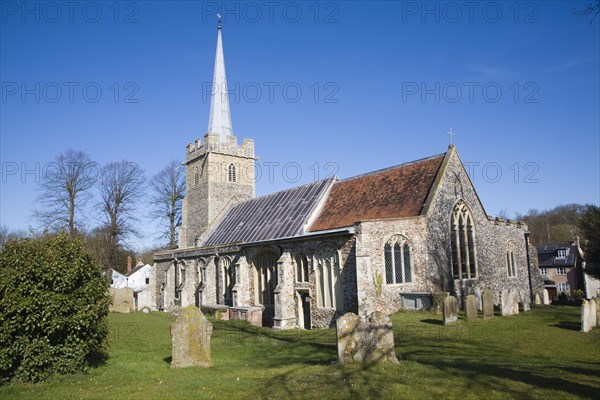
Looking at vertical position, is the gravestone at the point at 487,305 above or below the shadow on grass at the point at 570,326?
above

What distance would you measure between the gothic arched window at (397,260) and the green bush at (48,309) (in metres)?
12.1

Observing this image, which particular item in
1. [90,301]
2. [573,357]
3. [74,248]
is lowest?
[573,357]

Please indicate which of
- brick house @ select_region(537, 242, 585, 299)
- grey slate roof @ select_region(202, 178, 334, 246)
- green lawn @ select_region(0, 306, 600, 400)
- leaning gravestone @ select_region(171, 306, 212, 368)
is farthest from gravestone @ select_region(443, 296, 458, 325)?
brick house @ select_region(537, 242, 585, 299)

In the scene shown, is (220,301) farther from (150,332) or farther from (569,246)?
(569,246)

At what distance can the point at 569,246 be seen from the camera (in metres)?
49.9

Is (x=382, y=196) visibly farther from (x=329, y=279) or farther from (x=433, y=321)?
(x=433, y=321)

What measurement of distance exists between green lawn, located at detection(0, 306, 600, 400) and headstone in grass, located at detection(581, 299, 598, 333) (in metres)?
0.30

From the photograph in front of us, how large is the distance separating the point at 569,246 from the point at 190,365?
50.7m

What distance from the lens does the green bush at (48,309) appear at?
32.1 ft

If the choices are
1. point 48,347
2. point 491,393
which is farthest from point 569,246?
point 48,347

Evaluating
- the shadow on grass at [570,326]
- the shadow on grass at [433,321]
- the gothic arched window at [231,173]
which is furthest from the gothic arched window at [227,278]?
the shadow on grass at [570,326]

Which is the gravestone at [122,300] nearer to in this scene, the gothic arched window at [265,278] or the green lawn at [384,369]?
the gothic arched window at [265,278]

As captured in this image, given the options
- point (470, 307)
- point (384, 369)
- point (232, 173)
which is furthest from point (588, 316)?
point (232, 173)

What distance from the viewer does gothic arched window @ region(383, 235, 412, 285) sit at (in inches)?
776
